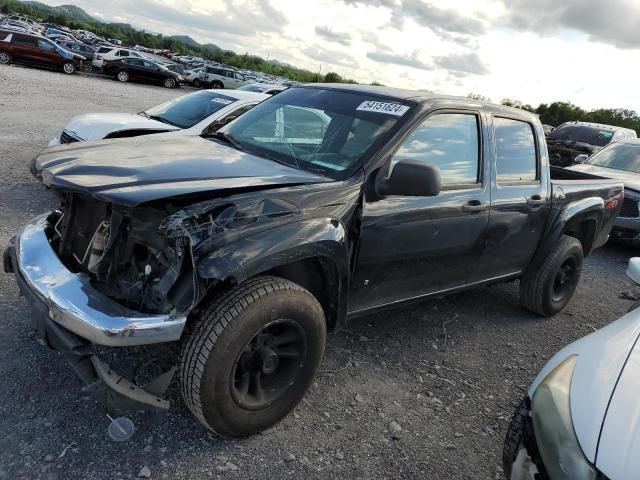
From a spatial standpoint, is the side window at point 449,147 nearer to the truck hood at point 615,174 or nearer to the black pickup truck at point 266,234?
the black pickup truck at point 266,234

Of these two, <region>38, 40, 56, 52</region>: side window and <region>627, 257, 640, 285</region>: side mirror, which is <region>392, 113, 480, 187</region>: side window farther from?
<region>38, 40, 56, 52</region>: side window

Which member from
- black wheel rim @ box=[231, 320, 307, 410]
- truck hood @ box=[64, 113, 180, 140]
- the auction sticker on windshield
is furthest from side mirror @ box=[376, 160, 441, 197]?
truck hood @ box=[64, 113, 180, 140]

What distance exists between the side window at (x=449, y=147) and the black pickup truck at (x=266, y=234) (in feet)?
0.04

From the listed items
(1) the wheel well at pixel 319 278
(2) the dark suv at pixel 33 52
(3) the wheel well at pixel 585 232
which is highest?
(3) the wheel well at pixel 585 232

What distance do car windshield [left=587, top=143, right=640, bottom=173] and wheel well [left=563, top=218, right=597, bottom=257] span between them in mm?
4597

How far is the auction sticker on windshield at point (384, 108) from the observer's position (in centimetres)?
353

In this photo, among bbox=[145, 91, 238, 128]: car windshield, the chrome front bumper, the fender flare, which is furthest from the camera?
bbox=[145, 91, 238, 128]: car windshield

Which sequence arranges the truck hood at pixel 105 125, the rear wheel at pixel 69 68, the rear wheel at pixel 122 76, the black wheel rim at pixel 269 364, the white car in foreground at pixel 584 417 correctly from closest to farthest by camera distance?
the white car in foreground at pixel 584 417
the black wheel rim at pixel 269 364
the truck hood at pixel 105 125
the rear wheel at pixel 69 68
the rear wheel at pixel 122 76

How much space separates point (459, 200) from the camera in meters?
3.72

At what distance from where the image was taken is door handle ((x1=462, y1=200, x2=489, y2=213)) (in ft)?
12.4

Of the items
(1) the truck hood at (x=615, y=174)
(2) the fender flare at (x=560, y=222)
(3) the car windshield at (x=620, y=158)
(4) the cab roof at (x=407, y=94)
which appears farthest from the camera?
(3) the car windshield at (x=620, y=158)

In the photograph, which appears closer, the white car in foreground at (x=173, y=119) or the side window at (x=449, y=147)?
the side window at (x=449, y=147)

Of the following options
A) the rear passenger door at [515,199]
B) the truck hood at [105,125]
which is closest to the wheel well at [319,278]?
the rear passenger door at [515,199]

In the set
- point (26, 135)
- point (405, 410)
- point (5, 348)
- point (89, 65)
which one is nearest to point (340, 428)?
point (405, 410)
